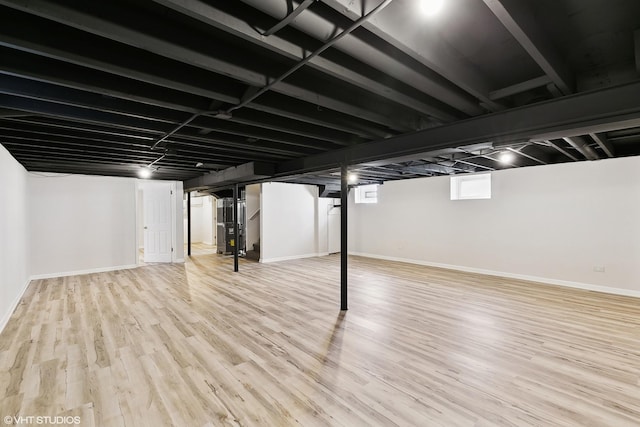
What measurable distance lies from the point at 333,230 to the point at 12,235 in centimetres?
727

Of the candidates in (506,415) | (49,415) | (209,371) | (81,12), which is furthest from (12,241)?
(506,415)

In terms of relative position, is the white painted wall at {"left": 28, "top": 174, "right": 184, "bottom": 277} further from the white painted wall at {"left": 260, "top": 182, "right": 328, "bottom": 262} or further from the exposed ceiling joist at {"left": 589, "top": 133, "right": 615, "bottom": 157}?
the exposed ceiling joist at {"left": 589, "top": 133, "right": 615, "bottom": 157}

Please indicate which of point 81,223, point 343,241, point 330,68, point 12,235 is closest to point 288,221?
point 343,241

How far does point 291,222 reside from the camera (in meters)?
8.42

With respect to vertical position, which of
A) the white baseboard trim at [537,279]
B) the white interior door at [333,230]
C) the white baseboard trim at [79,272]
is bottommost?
the white baseboard trim at [537,279]

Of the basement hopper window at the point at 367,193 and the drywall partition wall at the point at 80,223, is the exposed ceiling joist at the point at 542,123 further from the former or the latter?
the drywall partition wall at the point at 80,223

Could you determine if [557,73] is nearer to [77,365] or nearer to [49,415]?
[49,415]

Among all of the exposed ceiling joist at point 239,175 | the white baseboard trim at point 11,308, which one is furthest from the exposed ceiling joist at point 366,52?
the white baseboard trim at point 11,308

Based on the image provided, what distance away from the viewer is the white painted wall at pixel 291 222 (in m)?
7.93

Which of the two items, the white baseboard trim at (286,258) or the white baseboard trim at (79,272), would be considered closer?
the white baseboard trim at (79,272)

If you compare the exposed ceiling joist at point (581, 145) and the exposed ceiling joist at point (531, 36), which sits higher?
the exposed ceiling joist at point (531, 36)

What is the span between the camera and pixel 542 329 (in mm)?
3379

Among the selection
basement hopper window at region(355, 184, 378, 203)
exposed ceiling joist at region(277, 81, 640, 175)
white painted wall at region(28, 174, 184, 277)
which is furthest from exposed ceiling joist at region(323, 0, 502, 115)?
white painted wall at region(28, 174, 184, 277)

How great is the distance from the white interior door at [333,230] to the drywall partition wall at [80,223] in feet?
17.7
